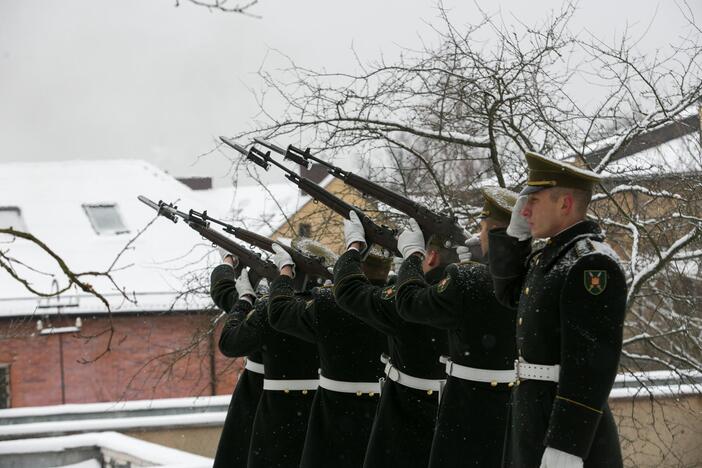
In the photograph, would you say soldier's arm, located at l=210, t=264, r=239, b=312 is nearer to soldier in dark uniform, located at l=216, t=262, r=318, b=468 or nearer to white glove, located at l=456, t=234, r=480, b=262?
soldier in dark uniform, located at l=216, t=262, r=318, b=468

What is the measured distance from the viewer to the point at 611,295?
136 inches

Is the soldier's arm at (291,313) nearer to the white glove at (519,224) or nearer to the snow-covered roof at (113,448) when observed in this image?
the white glove at (519,224)

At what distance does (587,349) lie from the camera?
3.40m

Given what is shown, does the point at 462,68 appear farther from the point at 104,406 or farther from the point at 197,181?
the point at 197,181

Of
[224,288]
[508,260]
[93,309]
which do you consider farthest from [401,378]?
[93,309]

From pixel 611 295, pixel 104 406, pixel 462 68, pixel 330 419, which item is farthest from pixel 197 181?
pixel 611 295

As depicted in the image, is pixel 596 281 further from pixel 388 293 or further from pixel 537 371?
pixel 388 293

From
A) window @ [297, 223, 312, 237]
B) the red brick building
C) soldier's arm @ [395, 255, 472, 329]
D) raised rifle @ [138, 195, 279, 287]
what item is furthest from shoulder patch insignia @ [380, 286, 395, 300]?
the red brick building

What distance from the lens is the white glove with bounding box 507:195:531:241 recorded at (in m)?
3.80

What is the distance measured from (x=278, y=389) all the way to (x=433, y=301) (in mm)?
1927

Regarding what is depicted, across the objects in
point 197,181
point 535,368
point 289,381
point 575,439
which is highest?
point 197,181

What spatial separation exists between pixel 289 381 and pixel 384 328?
1.29 meters

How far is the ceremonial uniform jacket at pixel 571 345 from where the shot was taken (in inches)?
133

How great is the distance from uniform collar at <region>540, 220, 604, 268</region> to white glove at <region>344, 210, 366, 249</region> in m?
2.08
